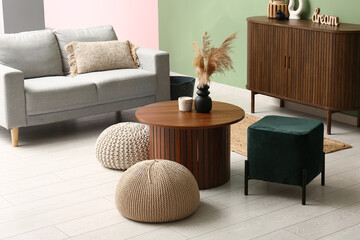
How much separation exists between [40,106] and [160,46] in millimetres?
3238

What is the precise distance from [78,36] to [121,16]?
9.99 ft

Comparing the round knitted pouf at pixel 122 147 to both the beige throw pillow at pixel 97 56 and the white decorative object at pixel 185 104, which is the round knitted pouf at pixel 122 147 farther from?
the beige throw pillow at pixel 97 56

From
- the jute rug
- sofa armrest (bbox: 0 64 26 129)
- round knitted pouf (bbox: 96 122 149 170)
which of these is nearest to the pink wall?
the jute rug

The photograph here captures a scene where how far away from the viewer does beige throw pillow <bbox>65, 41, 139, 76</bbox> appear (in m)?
5.56

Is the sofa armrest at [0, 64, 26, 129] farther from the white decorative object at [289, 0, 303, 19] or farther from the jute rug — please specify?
the white decorative object at [289, 0, 303, 19]

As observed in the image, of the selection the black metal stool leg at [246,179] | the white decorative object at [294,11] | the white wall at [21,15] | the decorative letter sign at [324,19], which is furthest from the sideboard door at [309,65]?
the white wall at [21,15]

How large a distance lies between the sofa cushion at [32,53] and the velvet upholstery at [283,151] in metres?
2.55

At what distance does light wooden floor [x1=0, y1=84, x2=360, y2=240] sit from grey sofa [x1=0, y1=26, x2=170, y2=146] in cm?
33

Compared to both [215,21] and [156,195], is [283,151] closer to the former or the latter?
[156,195]

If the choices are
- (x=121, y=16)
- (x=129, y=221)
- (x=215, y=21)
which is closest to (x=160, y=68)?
(x=215, y=21)

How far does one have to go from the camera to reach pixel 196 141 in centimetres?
382

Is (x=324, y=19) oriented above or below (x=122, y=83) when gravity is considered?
above

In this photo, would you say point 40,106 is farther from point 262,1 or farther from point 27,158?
point 262,1

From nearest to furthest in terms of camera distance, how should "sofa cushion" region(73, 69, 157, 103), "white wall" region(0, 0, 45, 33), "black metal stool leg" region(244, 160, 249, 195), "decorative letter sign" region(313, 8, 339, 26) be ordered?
"black metal stool leg" region(244, 160, 249, 195), "decorative letter sign" region(313, 8, 339, 26), "sofa cushion" region(73, 69, 157, 103), "white wall" region(0, 0, 45, 33)
